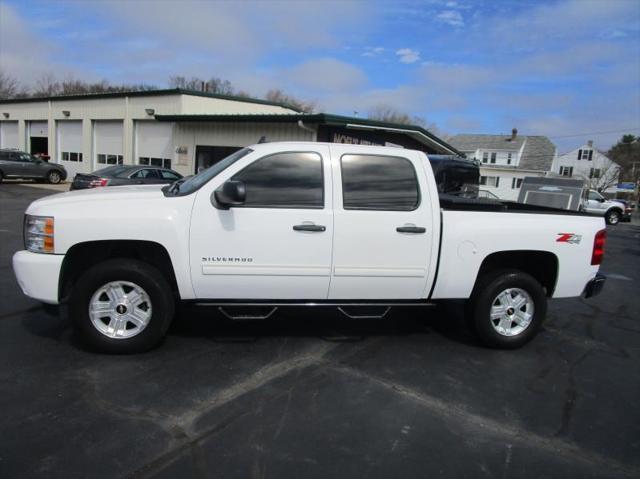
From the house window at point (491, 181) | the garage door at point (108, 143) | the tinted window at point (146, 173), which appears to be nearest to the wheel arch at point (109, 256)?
the tinted window at point (146, 173)

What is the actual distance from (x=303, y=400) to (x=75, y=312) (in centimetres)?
209

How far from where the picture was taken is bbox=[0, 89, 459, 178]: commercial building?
1869 cm

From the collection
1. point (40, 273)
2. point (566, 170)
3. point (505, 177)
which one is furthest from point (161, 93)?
point (566, 170)

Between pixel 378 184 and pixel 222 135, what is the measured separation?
17235mm

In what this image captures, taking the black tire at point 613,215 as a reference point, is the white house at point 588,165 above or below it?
above

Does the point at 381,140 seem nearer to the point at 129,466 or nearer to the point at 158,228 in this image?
the point at 158,228

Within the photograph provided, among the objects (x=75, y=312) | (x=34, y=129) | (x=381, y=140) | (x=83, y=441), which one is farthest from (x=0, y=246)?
(x=34, y=129)

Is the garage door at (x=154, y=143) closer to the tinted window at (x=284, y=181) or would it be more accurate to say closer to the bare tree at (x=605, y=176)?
the tinted window at (x=284, y=181)

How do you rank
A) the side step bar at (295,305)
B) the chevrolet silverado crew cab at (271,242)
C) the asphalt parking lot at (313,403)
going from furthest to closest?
1. the side step bar at (295,305)
2. the chevrolet silverado crew cab at (271,242)
3. the asphalt parking lot at (313,403)

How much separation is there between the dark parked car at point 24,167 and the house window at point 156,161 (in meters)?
4.97

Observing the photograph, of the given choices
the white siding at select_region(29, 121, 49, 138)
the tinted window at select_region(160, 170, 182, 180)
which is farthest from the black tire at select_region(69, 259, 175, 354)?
the white siding at select_region(29, 121, 49, 138)

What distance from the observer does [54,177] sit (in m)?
26.1

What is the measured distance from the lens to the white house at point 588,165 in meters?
60.7

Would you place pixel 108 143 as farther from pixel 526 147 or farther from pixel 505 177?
pixel 526 147
